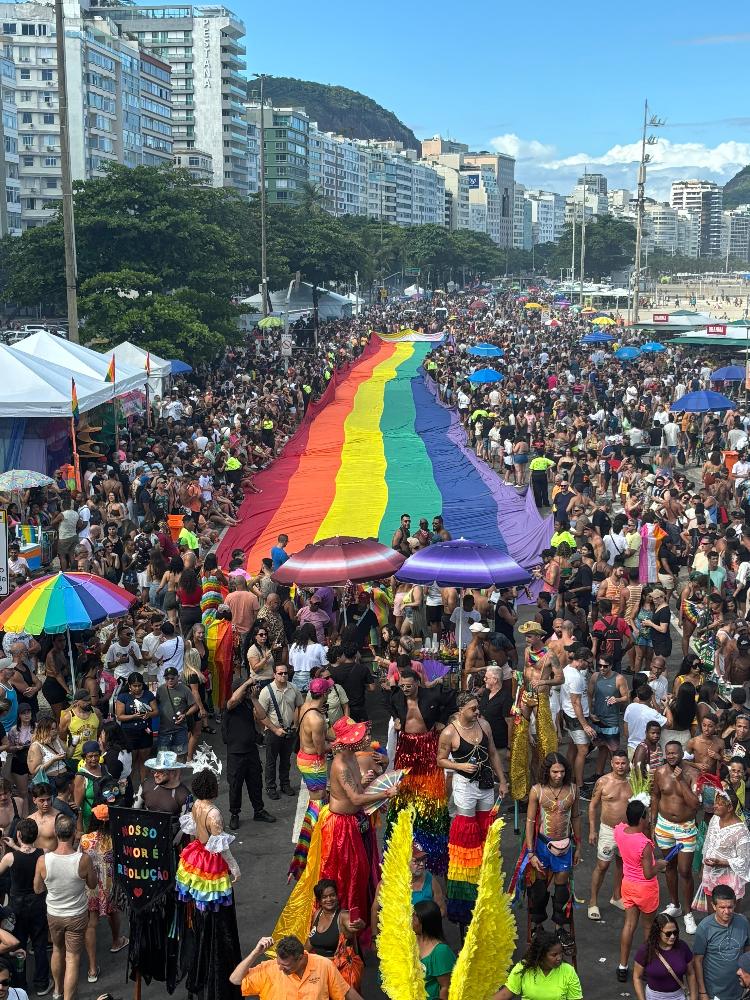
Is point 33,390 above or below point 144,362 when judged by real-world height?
above

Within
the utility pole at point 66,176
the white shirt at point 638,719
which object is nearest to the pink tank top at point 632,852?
the white shirt at point 638,719

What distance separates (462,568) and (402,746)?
362 cm

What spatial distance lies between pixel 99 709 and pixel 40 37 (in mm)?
92639

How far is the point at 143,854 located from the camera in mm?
7566

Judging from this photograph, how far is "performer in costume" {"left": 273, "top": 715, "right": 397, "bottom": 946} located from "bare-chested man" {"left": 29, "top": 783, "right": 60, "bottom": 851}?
1.58 meters

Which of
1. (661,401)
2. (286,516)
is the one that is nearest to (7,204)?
(661,401)

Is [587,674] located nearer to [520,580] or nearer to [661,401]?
[520,580]

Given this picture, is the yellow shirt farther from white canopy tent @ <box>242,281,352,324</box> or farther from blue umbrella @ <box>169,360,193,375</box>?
white canopy tent @ <box>242,281,352,324</box>

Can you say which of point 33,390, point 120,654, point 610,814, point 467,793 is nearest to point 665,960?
point 610,814

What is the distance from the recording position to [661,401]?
3225 centimetres

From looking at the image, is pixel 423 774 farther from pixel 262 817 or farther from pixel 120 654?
pixel 120 654

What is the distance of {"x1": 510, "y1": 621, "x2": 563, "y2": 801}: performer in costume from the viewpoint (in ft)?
31.7

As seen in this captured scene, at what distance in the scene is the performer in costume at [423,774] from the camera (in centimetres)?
881

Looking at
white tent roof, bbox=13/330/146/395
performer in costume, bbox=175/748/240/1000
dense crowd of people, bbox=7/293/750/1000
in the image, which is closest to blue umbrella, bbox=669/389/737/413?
dense crowd of people, bbox=7/293/750/1000
